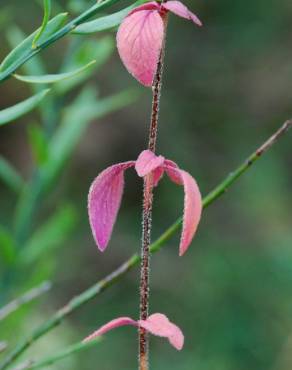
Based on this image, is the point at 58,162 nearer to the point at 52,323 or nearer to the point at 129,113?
the point at 52,323

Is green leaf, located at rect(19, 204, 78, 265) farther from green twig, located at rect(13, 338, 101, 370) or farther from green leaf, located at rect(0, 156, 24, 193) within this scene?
green twig, located at rect(13, 338, 101, 370)

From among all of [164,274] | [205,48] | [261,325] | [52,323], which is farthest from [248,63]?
[52,323]

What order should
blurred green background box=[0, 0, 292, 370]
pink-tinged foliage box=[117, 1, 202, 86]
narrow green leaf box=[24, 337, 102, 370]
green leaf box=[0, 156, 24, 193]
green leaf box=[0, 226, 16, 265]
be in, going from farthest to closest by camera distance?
blurred green background box=[0, 0, 292, 370]
green leaf box=[0, 156, 24, 193]
green leaf box=[0, 226, 16, 265]
narrow green leaf box=[24, 337, 102, 370]
pink-tinged foliage box=[117, 1, 202, 86]

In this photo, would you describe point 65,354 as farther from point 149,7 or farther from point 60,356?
point 149,7

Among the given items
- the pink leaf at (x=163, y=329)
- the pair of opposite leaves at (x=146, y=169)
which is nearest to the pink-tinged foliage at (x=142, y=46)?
the pair of opposite leaves at (x=146, y=169)

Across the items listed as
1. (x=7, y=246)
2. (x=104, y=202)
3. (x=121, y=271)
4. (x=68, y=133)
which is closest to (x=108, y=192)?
(x=104, y=202)

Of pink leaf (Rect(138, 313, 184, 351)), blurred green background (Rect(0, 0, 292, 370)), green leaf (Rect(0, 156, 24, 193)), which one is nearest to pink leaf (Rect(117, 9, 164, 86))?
pink leaf (Rect(138, 313, 184, 351))

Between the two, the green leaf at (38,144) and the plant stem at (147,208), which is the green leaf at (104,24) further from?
the green leaf at (38,144)
